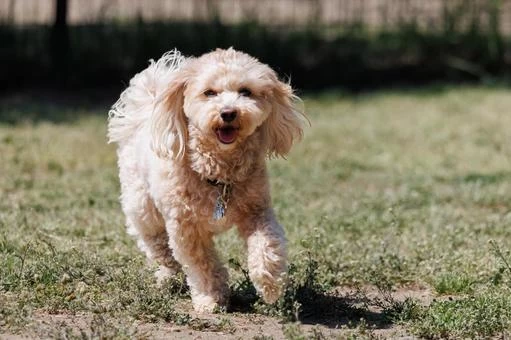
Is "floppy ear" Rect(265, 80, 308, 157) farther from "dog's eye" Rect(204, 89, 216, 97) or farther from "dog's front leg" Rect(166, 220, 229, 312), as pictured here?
"dog's front leg" Rect(166, 220, 229, 312)

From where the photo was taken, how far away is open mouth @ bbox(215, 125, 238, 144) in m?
5.74

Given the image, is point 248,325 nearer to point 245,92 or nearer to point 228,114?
point 228,114

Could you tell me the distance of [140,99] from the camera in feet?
22.4

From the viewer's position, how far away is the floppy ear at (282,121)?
237 inches

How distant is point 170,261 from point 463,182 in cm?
430

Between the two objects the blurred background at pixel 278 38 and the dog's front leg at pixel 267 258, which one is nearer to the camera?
the dog's front leg at pixel 267 258

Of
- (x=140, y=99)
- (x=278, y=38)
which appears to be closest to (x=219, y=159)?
(x=140, y=99)

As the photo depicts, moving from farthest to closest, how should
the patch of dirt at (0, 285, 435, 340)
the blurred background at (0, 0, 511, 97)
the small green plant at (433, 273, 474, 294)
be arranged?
the blurred background at (0, 0, 511, 97) < the small green plant at (433, 273, 474, 294) < the patch of dirt at (0, 285, 435, 340)

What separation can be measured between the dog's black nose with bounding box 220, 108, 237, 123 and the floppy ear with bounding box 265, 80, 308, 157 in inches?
15.8

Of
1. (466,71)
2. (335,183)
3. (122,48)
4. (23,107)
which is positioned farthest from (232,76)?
(466,71)

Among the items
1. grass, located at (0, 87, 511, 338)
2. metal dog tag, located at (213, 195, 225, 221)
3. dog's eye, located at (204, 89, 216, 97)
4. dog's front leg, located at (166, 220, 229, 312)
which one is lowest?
grass, located at (0, 87, 511, 338)

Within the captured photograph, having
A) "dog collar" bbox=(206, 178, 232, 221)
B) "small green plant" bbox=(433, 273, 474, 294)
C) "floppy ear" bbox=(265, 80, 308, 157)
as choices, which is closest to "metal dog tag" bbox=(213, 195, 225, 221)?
"dog collar" bbox=(206, 178, 232, 221)

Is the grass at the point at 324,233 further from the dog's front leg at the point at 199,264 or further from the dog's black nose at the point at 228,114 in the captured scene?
the dog's black nose at the point at 228,114

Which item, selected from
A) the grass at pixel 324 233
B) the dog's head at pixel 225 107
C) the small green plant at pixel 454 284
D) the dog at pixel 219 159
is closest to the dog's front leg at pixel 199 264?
the dog at pixel 219 159
